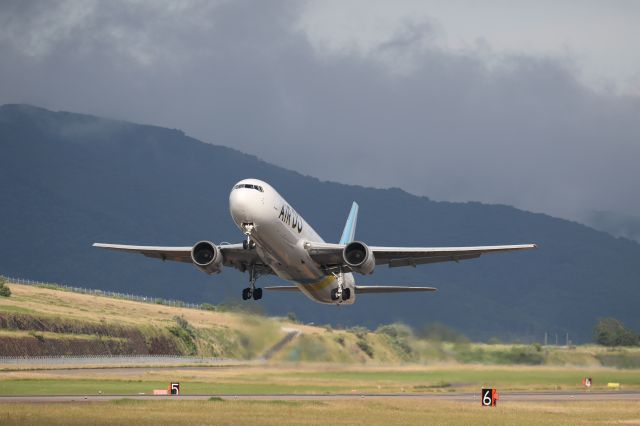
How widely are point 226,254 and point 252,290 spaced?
2591mm

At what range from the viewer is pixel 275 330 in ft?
256

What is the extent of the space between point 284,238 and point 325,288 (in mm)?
9033

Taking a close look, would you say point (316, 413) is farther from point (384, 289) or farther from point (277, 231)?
point (384, 289)

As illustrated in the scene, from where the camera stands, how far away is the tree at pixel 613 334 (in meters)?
104

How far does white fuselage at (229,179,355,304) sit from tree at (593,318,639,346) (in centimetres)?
4979

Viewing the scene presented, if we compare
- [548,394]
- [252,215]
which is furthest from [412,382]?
[252,215]

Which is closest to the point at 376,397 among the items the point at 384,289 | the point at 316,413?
the point at 384,289

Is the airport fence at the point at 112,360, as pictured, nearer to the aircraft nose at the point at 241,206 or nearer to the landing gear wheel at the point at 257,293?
the landing gear wheel at the point at 257,293

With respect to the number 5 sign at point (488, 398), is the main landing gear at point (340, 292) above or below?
above

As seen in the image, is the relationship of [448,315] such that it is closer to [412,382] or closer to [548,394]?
[412,382]

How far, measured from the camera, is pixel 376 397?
68188 mm

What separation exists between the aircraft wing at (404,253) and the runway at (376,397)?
8951mm

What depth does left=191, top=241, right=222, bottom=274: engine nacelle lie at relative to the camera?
58375 mm

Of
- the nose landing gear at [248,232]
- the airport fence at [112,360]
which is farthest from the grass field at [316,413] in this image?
the airport fence at [112,360]
